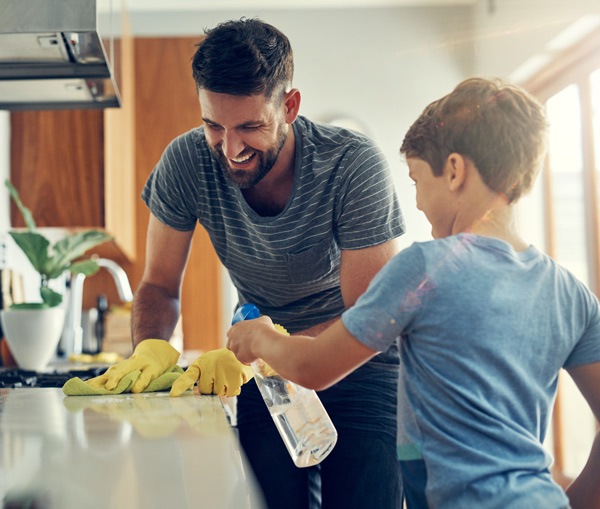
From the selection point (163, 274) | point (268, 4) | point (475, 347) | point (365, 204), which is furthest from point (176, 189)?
point (268, 4)

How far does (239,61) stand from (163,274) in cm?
52

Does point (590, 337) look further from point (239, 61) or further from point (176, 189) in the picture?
point (176, 189)

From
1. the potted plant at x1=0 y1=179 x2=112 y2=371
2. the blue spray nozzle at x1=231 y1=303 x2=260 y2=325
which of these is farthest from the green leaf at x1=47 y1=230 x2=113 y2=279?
the blue spray nozzle at x1=231 y1=303 x2=260 y2=325

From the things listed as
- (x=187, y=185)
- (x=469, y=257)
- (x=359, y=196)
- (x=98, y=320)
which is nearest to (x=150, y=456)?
(x=469, y=257)

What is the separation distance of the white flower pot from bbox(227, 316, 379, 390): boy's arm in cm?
108

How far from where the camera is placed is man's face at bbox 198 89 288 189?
115cm

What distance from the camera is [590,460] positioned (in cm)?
85

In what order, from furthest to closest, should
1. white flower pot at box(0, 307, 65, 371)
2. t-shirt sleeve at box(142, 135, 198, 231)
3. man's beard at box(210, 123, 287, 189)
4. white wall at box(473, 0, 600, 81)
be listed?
1. white wall at box(473, 0, 600, 81)
2. white flower pot at box(0, 307, 65, 371)
3. t-shirt sleeve at box(142, 135, 198, 231)
4. man's beard at box(210, 123, 287, 189)

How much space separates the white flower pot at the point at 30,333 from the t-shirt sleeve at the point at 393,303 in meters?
1.26

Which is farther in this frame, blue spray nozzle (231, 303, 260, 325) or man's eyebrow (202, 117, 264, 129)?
man's eyebrow (202, 117, 264, 129)

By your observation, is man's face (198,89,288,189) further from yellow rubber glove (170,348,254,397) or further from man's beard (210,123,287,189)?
yellow rubber glove (170,348,254,397)

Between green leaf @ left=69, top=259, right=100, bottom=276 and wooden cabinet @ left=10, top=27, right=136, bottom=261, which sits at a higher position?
wooden cabinet @ left=10, top=27, right=136, bottom=261

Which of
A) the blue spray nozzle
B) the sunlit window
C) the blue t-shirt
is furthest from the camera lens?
the sunlit window

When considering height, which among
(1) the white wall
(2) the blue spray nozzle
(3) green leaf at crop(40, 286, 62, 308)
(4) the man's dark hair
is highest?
(1) the white wall
